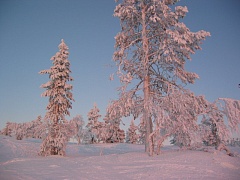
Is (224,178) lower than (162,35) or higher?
lower

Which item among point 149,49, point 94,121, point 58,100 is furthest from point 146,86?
point 94,121

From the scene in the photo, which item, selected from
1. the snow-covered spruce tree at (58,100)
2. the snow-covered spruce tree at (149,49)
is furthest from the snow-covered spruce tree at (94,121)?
the snow-covered spruce tree at (149,49)

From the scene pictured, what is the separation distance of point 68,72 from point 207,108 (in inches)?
569

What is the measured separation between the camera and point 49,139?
786 inches

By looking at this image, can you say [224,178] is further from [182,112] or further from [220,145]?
[182,112]

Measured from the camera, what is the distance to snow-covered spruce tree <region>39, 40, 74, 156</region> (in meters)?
20.2

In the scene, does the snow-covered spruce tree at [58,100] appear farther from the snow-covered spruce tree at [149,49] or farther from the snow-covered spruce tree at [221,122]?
the snow-covered spruce tree at [221,122]

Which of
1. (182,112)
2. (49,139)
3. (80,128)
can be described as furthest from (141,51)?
(80,128)

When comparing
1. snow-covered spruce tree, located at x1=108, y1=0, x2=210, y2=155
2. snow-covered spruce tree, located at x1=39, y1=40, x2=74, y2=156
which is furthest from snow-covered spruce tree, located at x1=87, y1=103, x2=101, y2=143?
snow-covered spruce tree, located at x1=108, y1=0, x2=210, y2=155

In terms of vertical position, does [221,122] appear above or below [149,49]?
below

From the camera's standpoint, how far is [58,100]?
20.8 metres

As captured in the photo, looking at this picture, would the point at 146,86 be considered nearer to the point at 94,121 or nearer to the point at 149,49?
the point at 149,49

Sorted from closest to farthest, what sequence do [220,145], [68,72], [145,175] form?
[145,175]
[220,145]
[68,72]

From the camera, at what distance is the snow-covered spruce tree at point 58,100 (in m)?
20.2
